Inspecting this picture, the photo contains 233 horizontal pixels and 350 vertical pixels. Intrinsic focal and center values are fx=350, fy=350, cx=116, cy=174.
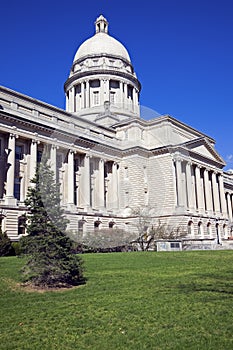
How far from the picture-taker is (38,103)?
161ft

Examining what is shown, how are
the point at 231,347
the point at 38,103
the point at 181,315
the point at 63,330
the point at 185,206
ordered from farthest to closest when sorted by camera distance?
the point at 185,206 < the point at 38,103 < the point at 181,315 < the point at 63,330 < the point at 231,347

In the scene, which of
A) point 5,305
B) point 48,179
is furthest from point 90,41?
point 5,305

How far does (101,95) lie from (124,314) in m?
68.0

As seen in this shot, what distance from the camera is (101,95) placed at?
74438 mm

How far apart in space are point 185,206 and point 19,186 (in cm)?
2494

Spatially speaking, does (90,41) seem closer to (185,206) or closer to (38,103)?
(38,103)

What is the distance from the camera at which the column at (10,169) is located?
128 feet

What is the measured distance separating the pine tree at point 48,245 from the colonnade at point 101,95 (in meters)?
58.7

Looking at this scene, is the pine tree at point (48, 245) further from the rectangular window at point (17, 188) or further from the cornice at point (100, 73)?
the cornice at point (100, 73)

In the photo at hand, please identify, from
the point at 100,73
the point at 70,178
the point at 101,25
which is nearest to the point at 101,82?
the point at 100,73

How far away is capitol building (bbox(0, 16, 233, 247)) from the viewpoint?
41766mm

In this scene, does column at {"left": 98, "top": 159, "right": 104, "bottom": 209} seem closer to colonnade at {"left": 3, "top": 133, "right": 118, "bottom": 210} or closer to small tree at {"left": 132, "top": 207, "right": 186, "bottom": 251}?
colonnade at {"left": 3, "top": 133, "right": 118, "bottom": 210}

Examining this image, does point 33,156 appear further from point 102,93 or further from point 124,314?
point 102,93

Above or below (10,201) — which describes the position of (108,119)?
above
